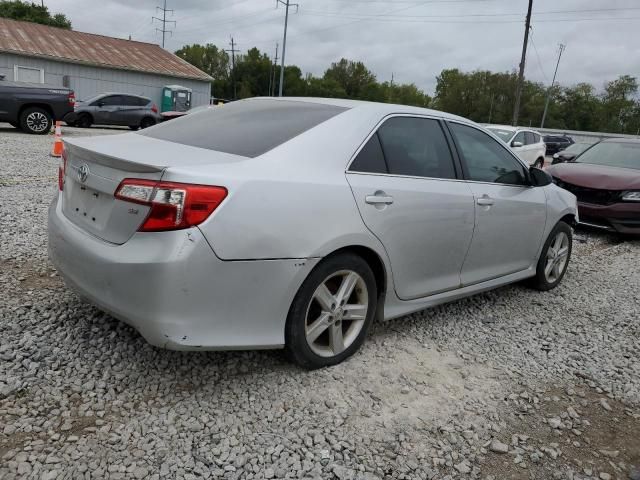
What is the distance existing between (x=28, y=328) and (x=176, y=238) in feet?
4.80

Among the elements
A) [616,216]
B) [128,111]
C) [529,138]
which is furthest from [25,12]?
[616,216]

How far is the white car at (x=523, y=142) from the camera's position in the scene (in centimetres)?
1553

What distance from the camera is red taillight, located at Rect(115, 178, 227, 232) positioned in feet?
7.66

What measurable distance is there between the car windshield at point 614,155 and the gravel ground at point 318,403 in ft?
17.3

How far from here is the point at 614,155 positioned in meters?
8.71

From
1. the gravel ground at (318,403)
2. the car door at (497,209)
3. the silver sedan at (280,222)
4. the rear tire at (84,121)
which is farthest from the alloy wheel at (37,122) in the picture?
the car door at (497,209)

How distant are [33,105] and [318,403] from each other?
48.4ft

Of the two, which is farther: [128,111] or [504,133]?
[128,111]

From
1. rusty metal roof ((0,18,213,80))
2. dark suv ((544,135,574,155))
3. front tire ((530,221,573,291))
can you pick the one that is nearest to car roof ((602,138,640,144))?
front tire ((530,221,573,291))

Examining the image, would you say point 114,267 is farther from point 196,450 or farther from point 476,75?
point 476,75

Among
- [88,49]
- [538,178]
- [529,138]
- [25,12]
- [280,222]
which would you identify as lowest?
[280,222]

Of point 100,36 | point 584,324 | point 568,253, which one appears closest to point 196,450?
point 584,324

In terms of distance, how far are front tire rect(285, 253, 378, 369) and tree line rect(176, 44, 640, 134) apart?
74.8m

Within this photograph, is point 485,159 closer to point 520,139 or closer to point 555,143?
point 520,139
